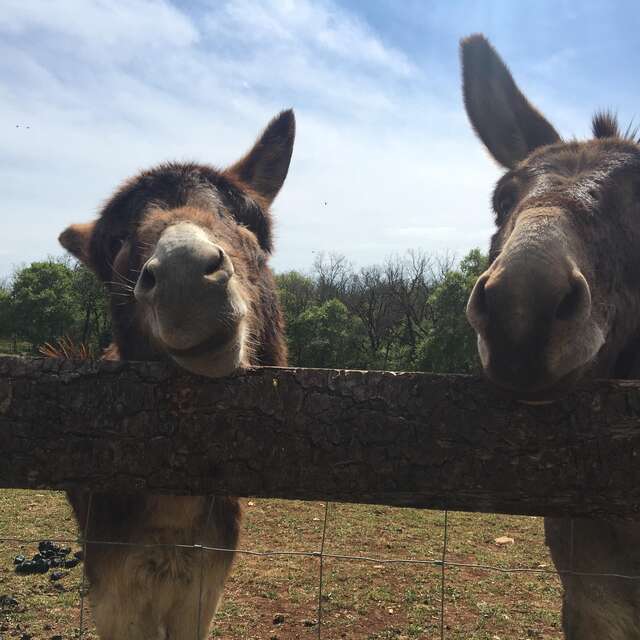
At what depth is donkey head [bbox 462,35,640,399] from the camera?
1933 millimetres

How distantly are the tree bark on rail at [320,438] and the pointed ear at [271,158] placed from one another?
327cm

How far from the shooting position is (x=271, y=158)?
4.99 metres

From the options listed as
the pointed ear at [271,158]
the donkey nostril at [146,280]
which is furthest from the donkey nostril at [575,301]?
the pointed ear at [271,158]

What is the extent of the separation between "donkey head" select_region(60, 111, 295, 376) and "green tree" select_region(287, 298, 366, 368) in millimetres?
35609

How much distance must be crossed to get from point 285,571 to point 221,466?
7.30 metres

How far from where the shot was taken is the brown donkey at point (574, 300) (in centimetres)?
194

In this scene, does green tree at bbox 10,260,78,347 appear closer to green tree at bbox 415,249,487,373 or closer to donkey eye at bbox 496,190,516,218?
green tree at bbox 415,249,487,373

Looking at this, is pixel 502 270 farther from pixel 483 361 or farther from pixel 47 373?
pixel 47 373

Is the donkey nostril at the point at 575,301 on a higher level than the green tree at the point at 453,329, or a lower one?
lower

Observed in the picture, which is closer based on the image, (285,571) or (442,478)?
(442,478)

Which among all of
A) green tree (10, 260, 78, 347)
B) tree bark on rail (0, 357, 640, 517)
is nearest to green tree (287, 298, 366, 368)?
green tree (10, 260, 78, 347)

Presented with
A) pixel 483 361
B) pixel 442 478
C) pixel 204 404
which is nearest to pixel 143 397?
pixel 204 404

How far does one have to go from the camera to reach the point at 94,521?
3207 millimetres

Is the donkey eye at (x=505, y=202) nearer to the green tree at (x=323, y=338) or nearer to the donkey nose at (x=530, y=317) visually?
the donkey nose at (x=530, y=317)
